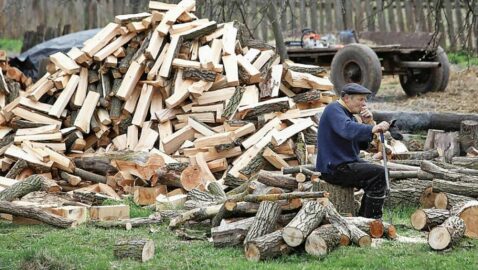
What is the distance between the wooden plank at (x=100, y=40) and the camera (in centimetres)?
1484

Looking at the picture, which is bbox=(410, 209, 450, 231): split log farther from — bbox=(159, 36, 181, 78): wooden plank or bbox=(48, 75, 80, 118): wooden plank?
bbox=(48, 75, 80, 118): wooden plank

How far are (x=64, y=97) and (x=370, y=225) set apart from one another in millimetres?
6885

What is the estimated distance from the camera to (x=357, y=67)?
19844mm

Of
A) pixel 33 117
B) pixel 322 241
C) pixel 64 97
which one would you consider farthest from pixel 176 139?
pixel 322 241

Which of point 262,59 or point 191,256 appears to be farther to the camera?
point 262,59

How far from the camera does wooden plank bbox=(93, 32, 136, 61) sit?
48.1 ft

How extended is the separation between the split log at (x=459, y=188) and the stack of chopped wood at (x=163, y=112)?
2.81m

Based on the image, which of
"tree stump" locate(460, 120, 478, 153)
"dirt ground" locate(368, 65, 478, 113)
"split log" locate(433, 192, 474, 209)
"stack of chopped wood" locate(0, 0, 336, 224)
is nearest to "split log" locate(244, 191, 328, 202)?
"split log" locate(433, 192, 474, 209)

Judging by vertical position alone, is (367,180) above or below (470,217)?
above

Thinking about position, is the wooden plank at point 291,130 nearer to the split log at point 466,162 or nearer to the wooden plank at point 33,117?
the split log at point 466,162

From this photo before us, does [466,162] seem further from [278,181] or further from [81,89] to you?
[81,89]

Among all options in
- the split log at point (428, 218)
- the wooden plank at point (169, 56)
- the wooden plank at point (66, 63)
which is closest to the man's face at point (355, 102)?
the split log at point (428, 218)

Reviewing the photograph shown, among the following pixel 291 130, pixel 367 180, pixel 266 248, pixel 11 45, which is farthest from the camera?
pixel 11 45

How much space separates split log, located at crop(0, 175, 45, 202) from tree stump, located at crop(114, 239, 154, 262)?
3.13 metres
